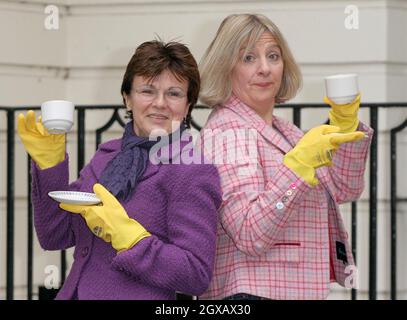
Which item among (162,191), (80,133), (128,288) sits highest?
(80,133)

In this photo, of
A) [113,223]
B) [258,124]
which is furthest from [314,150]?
[113,223]

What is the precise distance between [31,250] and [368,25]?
7.08 ft

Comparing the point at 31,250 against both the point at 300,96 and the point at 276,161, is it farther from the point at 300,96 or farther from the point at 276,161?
the point at 276,161

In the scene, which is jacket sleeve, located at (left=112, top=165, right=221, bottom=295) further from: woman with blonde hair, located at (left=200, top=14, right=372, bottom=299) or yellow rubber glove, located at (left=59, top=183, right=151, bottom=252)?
woman with blonde hair, located at (left=200, top=14, right=372, bottom=299)

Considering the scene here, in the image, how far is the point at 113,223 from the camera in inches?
148

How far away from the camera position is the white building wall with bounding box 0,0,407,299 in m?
6.50

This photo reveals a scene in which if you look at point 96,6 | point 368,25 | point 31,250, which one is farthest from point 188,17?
point 31,250

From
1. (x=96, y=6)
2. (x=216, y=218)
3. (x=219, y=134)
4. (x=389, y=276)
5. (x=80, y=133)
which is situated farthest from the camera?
(x=96, y=6)

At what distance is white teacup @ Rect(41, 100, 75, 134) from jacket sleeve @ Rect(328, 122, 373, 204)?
930mm

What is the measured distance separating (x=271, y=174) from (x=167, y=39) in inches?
113

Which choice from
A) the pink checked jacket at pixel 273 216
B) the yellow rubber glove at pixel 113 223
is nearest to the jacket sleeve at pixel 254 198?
the pink checked jacket at pixel 273 216

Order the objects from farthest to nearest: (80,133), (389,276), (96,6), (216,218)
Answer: (96,6) < (389,276) < (80,133) < (216,218)

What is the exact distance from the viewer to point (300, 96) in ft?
21.7

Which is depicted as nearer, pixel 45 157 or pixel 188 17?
pixel 45 157
